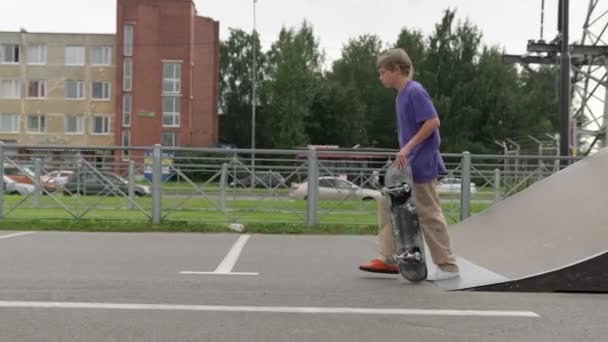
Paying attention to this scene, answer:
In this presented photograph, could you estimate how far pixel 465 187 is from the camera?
11211 mm

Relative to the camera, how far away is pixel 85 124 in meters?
61.2

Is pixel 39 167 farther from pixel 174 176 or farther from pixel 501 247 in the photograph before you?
pixel 501 247

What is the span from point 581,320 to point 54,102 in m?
63.1

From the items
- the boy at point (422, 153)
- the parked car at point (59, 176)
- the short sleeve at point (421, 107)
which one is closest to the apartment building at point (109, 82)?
the parked car at point (59, 176)

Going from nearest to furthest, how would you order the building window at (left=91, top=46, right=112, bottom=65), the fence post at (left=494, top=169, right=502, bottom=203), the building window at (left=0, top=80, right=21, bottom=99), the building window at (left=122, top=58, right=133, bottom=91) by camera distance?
the fence post at (left=494, top=169, right=502, bottom=203) < the building window at (left=122, top=58, right=133, bottom=91) < the building window at (left=91, top=46, right=112, bottom=65) < the building window at (left=0, top=80, right=21, bottom=99)

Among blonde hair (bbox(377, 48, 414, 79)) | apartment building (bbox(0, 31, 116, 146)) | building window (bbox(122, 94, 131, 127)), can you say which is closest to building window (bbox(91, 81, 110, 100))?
apartment building (bbox(0, 31, 116, 146))

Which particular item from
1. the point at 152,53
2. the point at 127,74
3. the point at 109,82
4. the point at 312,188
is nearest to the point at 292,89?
the point at 152,53

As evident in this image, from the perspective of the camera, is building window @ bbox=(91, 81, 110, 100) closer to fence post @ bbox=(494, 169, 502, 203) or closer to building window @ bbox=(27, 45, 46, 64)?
building window @ bbox=(27, 45, 46, 64)

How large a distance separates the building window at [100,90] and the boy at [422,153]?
59558mm

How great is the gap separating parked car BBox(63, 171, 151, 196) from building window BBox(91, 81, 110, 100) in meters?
51.4

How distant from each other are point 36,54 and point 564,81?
58.3 metres

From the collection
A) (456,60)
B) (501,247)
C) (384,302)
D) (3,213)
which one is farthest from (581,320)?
(456,60)

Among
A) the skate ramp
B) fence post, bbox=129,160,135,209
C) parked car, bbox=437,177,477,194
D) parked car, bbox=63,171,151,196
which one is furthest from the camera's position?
parked car, bbox=63,171,151,196

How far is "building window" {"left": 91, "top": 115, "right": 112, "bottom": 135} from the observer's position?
61.3 m
